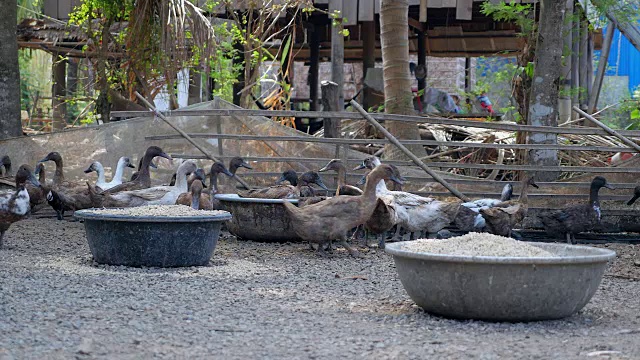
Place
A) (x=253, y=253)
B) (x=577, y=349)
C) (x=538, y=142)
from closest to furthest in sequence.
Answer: (x=577, y=349) < (x=253, y=253) < (x=538, y=142)

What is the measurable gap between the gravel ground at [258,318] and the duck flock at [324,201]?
58cm

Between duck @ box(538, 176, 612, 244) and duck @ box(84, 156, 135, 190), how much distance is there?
6046 mm

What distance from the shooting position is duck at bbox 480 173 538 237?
10.8 m

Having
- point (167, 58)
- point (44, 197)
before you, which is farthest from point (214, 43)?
point (44, 197)

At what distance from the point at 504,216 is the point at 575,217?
110 centimetres

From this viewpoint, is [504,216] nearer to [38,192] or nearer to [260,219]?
[260,219]

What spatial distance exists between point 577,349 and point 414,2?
462 inches

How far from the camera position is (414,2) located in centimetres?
1620

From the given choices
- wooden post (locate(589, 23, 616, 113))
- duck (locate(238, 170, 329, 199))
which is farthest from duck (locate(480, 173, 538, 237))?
wooden post (locate(589, 23, 616, 113))

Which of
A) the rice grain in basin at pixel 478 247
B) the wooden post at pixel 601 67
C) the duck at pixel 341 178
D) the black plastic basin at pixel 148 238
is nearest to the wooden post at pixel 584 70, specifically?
the wooden post at pixel 601 67

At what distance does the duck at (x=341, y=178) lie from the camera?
37.4 ft

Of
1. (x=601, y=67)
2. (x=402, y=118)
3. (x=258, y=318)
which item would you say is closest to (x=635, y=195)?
(x=402, y=118)

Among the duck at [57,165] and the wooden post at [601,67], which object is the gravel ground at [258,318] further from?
the wooden post at [601,67]

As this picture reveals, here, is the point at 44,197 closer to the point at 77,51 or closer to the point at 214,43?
the point at 214,43
